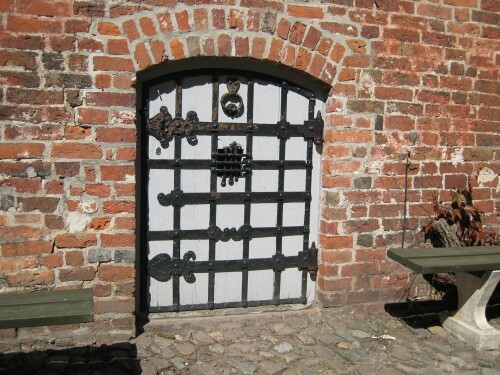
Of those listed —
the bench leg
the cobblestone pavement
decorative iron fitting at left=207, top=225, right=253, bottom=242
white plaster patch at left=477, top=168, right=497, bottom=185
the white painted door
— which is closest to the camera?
the cobblestone pavement

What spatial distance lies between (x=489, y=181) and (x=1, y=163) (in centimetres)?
377

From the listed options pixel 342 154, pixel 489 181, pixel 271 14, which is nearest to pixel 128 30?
pixel 271 14

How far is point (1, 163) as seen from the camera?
10.0 ft

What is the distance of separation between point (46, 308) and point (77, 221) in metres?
0.78

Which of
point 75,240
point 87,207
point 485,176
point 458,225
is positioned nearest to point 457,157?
point 485,176

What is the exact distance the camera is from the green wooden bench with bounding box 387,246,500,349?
3.31m

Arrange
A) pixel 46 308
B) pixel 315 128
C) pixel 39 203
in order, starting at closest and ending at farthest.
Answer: pixel 46 308
pixel 39 203
pixel 315 128

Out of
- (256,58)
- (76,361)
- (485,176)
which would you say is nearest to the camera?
(76,361)

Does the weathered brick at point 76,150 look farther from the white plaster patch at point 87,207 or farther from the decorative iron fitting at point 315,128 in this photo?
the decorative iron fitting at point 315,128

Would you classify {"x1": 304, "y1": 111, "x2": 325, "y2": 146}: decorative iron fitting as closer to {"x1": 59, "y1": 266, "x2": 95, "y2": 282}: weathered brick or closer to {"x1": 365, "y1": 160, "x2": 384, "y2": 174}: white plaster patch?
{"x1": 365, "y1": 160, "x2": 384, "y2": 174}: white plaster patch

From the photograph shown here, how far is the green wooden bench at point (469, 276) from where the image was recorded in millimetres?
3312

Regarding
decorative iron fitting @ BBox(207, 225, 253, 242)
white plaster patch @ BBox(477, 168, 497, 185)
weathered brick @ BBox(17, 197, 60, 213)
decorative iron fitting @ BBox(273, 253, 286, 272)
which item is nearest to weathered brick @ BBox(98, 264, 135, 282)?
weathered brick @ BBox(17, 197, 60, 213)

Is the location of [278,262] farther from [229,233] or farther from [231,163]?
[231,163]

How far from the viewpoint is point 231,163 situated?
11.9 ft
